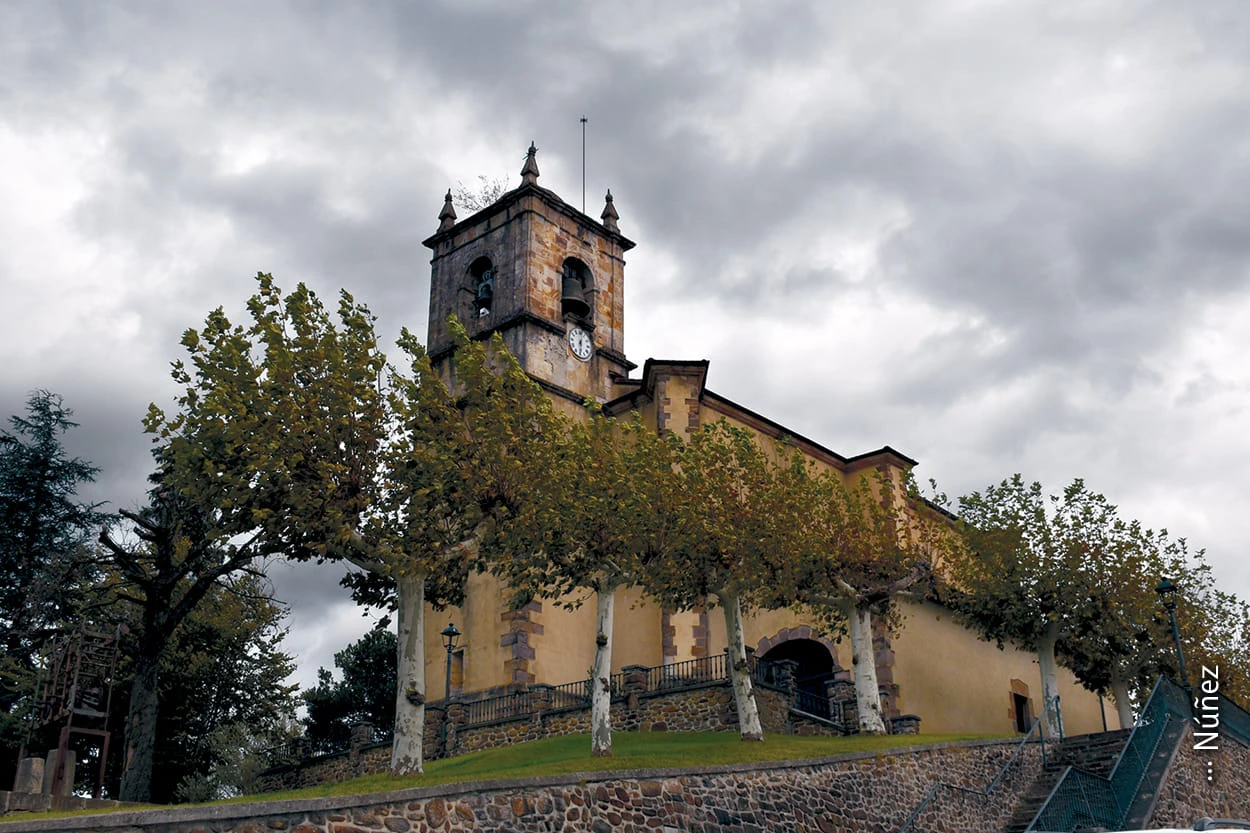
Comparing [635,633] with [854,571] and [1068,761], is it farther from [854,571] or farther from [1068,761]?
[1068,761]

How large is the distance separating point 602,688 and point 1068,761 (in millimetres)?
11169

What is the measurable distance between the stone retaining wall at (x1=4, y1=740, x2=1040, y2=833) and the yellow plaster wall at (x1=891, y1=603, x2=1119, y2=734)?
38.6ft

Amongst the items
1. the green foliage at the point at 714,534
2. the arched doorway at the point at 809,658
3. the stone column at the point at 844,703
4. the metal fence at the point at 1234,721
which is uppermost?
the green foliage at the point at 714,534

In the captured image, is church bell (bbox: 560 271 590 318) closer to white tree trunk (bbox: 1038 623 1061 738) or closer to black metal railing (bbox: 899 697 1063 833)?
white tree trunk (bbox: 1038 623 1061 738)

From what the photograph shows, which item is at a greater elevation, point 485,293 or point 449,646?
point 485,293

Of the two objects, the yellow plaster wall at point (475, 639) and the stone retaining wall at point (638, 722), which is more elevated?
the yellow plaster wall at point (475, 639)

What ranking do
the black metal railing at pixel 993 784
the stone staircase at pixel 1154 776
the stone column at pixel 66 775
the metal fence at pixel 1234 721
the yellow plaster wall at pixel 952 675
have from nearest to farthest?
the stone column at pixel 66 775, the black metal railing at pixel 993 784, the stone staircase at pixel 1154 776, the metal fence at pixel 1234 721, the yellow plaster wall at pixel 952 675

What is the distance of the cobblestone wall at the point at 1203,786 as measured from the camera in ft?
70.6

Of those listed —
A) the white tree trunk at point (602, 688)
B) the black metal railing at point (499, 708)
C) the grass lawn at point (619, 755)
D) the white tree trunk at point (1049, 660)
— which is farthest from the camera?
the black metal railing at point (499, 708)

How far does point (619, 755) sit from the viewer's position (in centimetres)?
2139

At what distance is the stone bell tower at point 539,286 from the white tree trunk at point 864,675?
1489cm

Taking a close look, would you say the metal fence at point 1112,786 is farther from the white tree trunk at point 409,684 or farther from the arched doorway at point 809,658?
the arched doorway at point 809,658

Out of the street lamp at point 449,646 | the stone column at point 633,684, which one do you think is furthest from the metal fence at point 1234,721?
the street lamp at point 449,646

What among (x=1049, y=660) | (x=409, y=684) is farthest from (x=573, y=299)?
(x=409, y=684)
